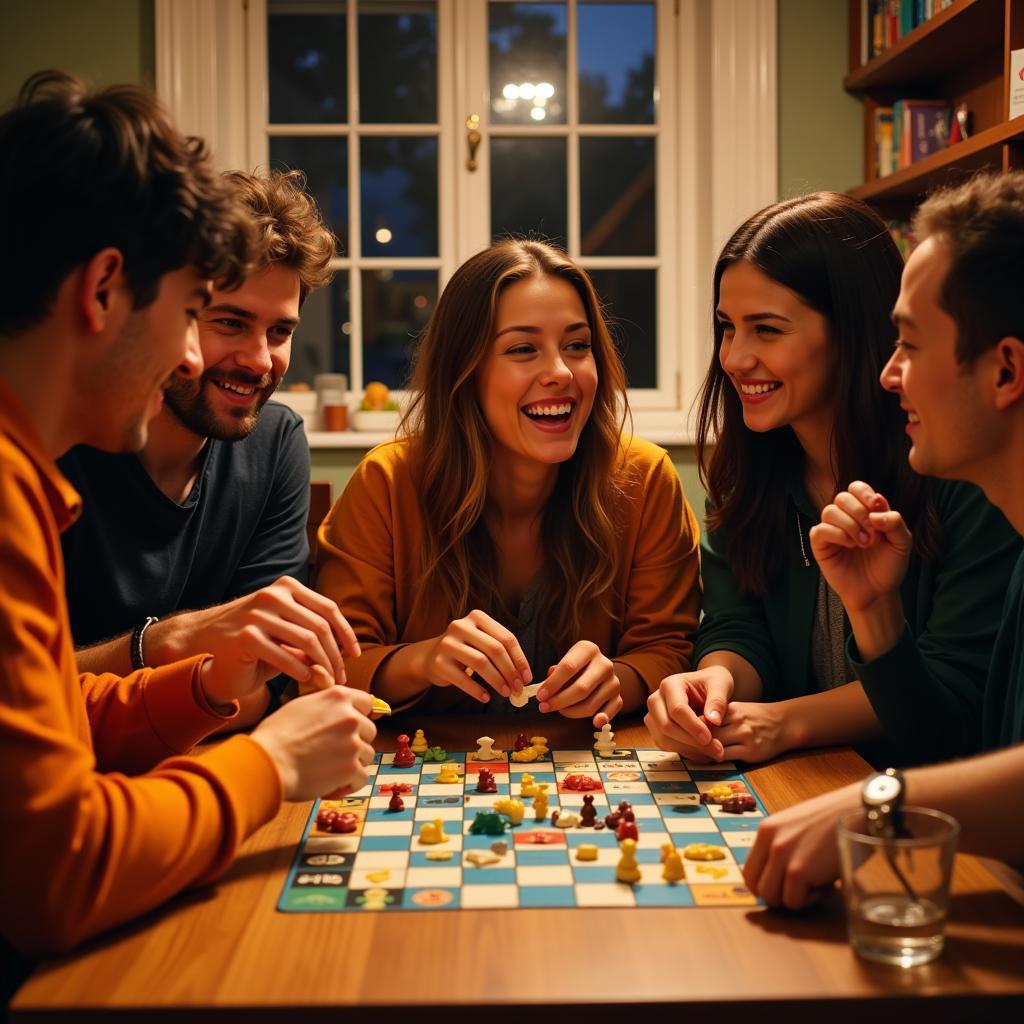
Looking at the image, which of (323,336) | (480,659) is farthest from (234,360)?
(323,336)

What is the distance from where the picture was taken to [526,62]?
4109mm

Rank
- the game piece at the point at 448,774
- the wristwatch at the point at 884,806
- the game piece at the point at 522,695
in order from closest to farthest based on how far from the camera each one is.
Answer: the wristwatch at the point at 884,806 → the game piece at the point at 448,774 → the game piece at the point at 522,695

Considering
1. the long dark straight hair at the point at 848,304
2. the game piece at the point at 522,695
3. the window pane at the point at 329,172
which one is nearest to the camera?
the game piece at the point at 522,695

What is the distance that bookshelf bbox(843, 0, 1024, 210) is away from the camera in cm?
290

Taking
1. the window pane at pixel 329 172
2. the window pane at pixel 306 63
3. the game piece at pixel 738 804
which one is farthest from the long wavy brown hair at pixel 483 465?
the window pane at pixel 306 63

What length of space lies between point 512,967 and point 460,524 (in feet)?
3.89

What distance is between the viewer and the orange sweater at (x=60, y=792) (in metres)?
0.97

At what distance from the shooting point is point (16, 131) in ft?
3.71

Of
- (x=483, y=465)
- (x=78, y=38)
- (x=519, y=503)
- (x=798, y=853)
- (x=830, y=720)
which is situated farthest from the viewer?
(x=78, y=38)

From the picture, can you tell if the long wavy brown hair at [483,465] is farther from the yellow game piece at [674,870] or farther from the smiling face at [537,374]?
the yellow game piece at [674,870]

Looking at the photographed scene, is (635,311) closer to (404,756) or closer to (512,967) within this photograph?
(404,756)

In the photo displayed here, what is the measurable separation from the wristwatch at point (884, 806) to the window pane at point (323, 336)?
342 centimetres

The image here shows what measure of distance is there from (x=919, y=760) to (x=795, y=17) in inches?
119

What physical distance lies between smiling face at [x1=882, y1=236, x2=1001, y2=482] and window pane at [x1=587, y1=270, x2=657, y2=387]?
2789 mm
